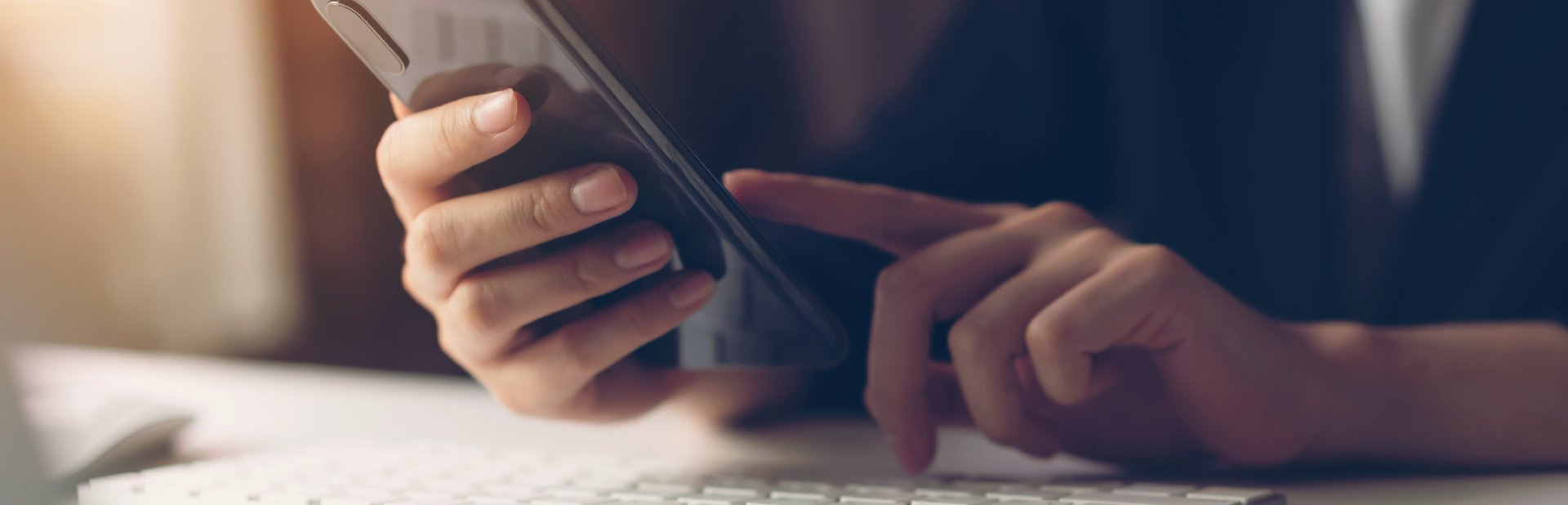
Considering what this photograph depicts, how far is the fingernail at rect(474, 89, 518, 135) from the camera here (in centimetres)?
33

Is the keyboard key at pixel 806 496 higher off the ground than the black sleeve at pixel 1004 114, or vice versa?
the black sleeve at pixel 1004 114

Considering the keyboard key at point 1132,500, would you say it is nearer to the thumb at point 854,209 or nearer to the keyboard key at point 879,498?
the keyboard key at point 879,498

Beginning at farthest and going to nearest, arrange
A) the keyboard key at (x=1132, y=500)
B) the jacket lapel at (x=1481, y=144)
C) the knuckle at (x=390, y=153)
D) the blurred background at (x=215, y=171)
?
the blurred background at (x=215, y=171) → the jacket lapel at (x=1481, y=144) → the knuckle at (x=390, y=153) → the keyboard key at (x=1132, y=500)

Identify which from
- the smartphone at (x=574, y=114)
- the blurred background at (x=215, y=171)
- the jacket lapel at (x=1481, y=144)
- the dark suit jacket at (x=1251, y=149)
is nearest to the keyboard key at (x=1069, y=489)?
the smartphone at (x=574, y=114)

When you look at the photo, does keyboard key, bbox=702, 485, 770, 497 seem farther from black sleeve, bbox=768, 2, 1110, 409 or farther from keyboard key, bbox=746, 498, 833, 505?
black sleeve, bbox=768, 2, 1110, 409

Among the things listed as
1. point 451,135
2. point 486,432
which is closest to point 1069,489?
point 451,135

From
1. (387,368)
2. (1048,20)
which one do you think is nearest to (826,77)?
(1048,20)

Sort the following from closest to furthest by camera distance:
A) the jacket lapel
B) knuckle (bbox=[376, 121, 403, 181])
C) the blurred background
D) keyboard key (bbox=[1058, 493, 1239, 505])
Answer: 1. keyboard key (bbox=[1058, 493, 1239, 505])
2. knuckle (bbox=[376, 121, 403, 181])
3. the jacket lapel
4. the blurred background

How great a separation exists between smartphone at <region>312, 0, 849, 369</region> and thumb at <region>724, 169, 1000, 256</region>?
0.06 meters

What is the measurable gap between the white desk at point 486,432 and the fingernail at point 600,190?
16cm

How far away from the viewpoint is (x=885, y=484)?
375mm

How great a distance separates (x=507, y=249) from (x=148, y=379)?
0.73 metres

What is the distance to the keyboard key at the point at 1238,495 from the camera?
304mm

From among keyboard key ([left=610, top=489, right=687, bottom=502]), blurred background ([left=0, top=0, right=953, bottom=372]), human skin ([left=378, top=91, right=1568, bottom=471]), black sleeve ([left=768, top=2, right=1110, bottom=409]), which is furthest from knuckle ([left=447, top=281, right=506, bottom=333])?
blurred background ([left=0, top=0, right=953, bottom=372])
